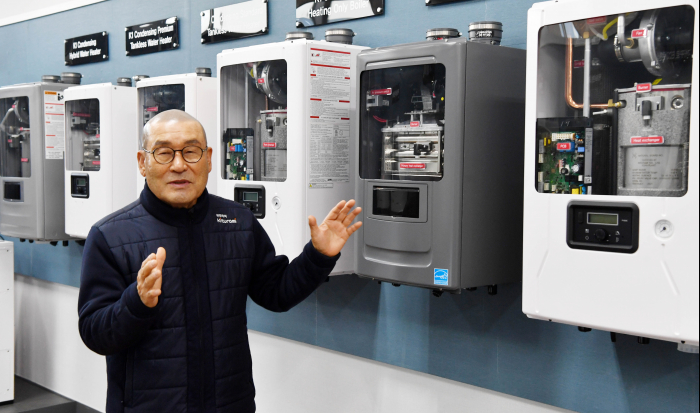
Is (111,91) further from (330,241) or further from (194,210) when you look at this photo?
(330,241)

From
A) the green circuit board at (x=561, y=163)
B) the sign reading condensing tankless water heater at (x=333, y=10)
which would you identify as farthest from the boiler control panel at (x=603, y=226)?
the sign reading condensing tankless water heater at (x=333, y=10)

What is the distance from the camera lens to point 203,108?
11.9 feet

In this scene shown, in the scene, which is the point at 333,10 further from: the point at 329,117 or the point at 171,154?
the point at 171,154

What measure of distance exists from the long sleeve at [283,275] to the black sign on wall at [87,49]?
9.90 ft

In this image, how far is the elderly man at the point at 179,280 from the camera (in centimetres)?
218

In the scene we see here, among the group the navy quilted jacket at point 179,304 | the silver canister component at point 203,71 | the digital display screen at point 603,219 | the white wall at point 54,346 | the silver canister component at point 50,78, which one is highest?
the silver canister component at point 50,78

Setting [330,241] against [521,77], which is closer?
[330,241]

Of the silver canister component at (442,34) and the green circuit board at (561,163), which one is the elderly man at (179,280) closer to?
the green circuit board at (561,163)

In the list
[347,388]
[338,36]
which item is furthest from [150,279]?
[347,388]

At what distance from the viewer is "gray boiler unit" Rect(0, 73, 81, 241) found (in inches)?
178

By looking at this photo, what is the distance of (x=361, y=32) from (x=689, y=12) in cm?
167

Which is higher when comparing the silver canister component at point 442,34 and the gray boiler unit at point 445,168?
the silver canister component at point 442,34

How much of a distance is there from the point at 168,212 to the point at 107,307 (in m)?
0.36

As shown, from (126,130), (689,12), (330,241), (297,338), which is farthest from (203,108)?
(689,12)
